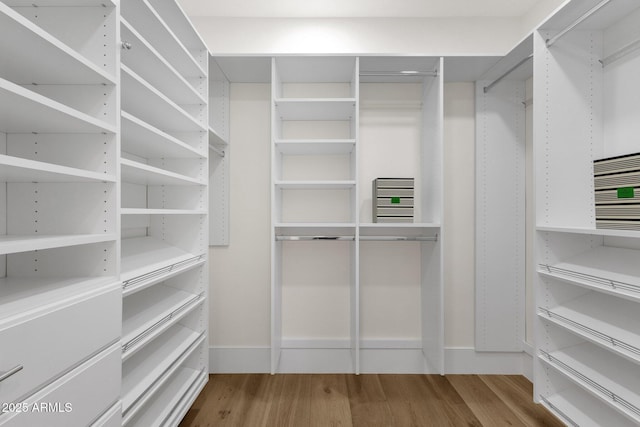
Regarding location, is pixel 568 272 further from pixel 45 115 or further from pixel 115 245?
pixel 45 115

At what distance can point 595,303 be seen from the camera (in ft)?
5.41

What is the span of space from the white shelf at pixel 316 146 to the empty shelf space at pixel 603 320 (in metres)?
1.54

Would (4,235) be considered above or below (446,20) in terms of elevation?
below

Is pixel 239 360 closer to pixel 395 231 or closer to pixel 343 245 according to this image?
pixel 343 245

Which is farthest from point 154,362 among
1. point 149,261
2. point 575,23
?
point 575,23

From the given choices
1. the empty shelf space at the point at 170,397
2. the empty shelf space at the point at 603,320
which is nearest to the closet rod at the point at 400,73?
the empty shelf space at the point at 603,320

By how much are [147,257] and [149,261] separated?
0.23ft

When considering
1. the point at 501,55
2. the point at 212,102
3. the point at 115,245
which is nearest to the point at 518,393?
the point at 501,55

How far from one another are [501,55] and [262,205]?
2.02 metres

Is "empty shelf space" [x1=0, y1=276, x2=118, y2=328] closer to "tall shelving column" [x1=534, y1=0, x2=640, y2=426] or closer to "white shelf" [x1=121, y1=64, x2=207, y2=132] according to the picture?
"white shelf" [x1=121, y1=64, x2=207, y2=132]

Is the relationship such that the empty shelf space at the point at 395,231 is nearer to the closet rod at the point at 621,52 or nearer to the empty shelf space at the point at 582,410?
the empty shelf space at the point at 582,410

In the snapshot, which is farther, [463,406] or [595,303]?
[463,406]

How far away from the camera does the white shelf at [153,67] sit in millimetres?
1278

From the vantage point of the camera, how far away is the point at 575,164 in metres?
1.75
